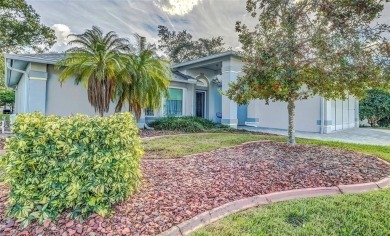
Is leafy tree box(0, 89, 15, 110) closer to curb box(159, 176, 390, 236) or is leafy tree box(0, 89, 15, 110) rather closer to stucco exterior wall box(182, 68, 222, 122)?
stucco exterior wall box(182, 68, 222, 122)

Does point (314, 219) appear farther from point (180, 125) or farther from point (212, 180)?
point (180, 125)

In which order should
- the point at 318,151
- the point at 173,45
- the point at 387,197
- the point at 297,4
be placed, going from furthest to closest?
the point at 173,45
the point at 297,4
the point at 318,151
the point at 387,197

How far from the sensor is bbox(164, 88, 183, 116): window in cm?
1475

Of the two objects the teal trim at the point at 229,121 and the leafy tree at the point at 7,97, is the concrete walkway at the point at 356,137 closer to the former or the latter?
the teal trim at the point at 229,121

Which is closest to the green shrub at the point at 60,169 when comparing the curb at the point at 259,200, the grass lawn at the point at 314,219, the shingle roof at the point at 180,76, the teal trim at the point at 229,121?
the curb at the point at 259,200

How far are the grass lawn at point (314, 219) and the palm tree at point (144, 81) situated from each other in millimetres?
8087

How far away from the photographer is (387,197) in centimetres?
374

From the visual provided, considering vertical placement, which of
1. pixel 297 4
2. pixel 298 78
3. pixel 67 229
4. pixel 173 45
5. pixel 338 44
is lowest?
pixel 67 229

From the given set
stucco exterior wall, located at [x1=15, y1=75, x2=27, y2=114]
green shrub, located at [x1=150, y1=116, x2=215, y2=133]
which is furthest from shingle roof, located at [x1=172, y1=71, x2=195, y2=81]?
stucco exterior wall, located at [x1=15, y1=75, x2=27, y2=114]

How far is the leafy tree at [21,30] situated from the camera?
18.5 meters

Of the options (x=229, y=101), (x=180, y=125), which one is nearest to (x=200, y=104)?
(x=229, y=101)

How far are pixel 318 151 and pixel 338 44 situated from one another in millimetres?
2728

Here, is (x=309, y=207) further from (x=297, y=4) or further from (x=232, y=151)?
(x=297, y=4)

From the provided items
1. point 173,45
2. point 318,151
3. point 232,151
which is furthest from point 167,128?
point 173,45
